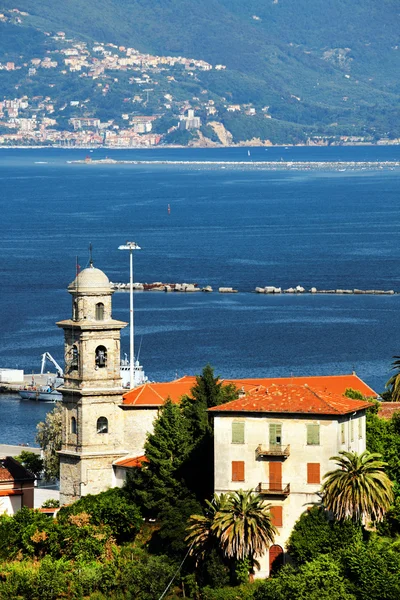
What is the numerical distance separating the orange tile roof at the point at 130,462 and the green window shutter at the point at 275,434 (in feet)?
20.2

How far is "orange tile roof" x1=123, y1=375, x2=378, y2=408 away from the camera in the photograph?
5341 cm

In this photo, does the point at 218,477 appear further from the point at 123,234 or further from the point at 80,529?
the point at 123,234

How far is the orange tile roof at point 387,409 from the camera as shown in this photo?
53.1 meters

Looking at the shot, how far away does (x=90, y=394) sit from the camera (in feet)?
169

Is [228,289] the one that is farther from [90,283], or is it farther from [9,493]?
[90,283]

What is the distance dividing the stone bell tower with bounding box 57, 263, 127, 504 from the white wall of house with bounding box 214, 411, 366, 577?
6415mm

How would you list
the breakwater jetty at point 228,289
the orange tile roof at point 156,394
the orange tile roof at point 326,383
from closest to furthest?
the orange tile roof at point 156,394 → the orange tile roof at point 326,383 → the breakwater jetty at point 228,289

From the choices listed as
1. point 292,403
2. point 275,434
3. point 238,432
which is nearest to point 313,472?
point 275,434

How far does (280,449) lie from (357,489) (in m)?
2.40

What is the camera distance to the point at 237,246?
6811 inches

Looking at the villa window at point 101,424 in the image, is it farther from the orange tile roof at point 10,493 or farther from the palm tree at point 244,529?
the palm tree at point 244,529

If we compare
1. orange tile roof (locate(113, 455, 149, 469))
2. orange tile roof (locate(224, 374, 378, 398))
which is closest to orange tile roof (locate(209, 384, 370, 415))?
orange tile roof (locate(113, 455, 149, 469))

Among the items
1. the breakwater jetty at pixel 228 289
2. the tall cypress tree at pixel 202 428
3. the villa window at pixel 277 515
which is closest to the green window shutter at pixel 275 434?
the villa window at pixel 277 515

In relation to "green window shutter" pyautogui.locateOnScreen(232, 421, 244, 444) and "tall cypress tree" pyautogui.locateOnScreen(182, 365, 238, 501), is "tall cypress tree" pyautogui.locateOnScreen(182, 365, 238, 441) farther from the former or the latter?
"green window shutter" pyautogui.locateOnScreen(232, 421, 244, 444)
